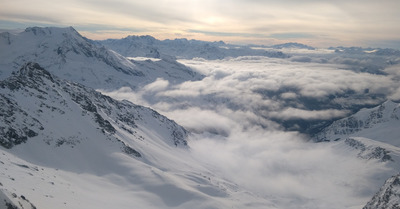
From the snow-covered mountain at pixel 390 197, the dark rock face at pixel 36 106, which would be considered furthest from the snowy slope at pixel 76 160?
the snow-covered mountain at pixel 390 197

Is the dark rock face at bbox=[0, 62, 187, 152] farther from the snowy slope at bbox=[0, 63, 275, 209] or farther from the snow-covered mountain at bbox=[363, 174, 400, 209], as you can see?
the snow-covered mountain at bbox=[363, 174, 400, 209]

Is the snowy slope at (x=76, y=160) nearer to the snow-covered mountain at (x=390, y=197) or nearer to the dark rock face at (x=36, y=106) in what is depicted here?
the dark rock face at (x=36, y=106)

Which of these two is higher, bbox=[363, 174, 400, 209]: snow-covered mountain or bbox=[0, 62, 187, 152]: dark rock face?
bbox=[0, 62, 187, 152]: dark rock face

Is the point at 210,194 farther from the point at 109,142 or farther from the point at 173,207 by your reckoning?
the point at 109,142

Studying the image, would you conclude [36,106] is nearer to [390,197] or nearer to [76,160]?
[76,160]

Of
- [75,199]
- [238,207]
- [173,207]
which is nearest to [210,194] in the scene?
[238,207]

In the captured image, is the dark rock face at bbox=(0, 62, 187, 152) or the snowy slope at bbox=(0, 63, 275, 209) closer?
the snowy slope at bbox=(0, 63, 275, 209)

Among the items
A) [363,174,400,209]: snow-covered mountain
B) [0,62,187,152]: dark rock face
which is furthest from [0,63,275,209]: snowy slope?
[363,174,400,209]: snow-covered mountain

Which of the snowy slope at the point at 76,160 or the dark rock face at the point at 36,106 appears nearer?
the snowy slope at the point at 76,160

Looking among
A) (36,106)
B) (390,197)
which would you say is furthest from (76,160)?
(390,197)
